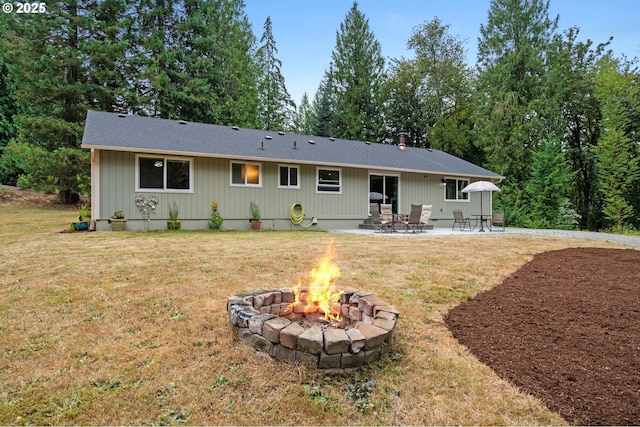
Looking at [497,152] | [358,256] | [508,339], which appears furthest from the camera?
[497,152]

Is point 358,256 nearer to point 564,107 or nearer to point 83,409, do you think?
point 83,409

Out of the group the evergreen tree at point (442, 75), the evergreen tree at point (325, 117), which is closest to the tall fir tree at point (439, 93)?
the evergreen tree at point (442, 75)

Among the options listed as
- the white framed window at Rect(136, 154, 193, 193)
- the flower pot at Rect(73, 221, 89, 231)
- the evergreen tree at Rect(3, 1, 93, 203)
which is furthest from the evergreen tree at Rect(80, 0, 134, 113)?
the flower pot at Rect(73, 221, 89, 231)

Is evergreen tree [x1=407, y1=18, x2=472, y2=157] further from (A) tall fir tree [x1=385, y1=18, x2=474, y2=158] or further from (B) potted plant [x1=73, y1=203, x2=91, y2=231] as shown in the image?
(B) potted plant [x1=73, y1=203, x2=91, y2=231]

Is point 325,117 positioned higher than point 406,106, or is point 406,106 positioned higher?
point 406,106

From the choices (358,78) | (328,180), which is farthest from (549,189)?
(358,78)

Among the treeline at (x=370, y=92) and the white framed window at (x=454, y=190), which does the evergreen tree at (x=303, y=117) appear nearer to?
the treeline at (x=370, y=92)

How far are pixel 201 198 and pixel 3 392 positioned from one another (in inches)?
358

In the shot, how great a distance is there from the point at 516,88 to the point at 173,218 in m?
18.3

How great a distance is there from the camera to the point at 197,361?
2.37 meters

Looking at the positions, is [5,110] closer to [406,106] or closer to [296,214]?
[296,214]

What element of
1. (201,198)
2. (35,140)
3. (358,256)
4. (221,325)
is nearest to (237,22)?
(35,140)

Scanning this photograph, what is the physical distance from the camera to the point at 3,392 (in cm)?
199

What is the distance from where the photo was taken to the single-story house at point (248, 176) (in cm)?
977
